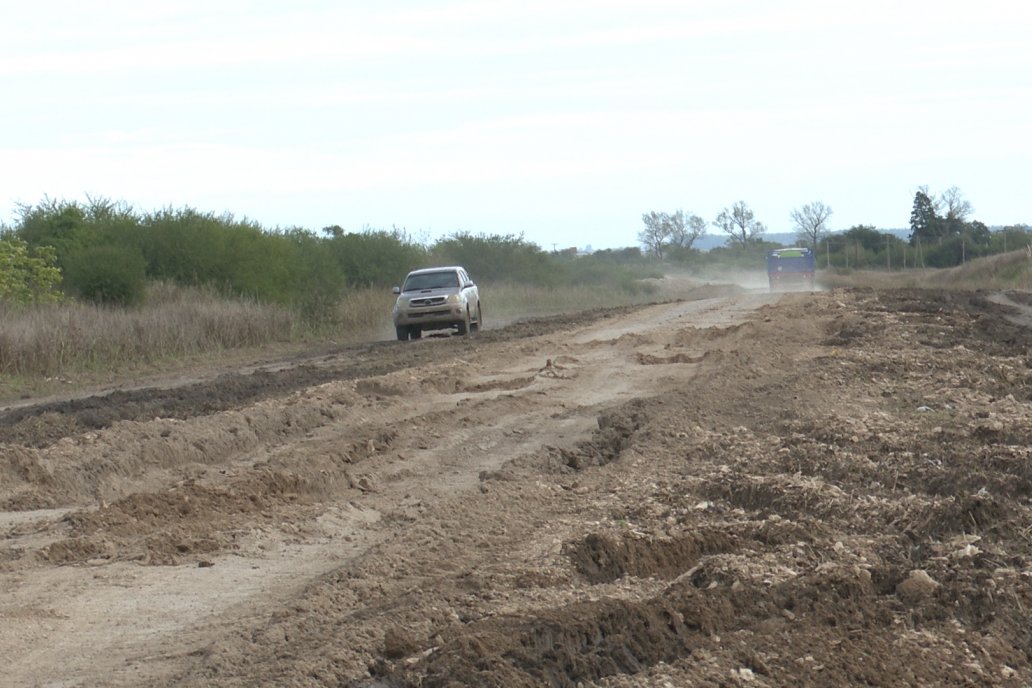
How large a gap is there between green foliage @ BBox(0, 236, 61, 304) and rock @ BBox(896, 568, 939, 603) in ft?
88.2

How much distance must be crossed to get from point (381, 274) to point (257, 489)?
138 ft

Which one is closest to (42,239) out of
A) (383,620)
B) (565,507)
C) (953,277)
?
(565,507)

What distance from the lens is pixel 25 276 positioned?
31.6 m

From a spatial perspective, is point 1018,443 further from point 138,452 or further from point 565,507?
point 138,452

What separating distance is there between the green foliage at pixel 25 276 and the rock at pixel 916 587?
26.9 metres

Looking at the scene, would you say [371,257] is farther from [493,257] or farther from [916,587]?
[916,587]

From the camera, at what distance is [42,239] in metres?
37.8

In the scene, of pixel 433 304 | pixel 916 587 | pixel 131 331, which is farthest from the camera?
pixel 433 304

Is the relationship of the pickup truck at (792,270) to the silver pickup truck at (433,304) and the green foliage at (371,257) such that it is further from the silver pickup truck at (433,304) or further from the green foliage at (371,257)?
the silver pickup truck at (433,304)

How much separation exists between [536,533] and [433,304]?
22.9m

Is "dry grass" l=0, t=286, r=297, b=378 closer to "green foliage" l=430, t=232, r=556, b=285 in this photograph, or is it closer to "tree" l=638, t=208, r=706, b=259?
"green foliage" l=430, t=232, r=556, b=285

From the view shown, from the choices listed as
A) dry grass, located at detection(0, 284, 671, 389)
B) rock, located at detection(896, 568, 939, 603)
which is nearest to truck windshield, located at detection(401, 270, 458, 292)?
dry grass, located at detection(0, 284, 671, 389)

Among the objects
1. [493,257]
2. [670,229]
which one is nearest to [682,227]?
[670,229]

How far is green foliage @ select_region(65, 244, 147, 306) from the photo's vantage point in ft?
112
